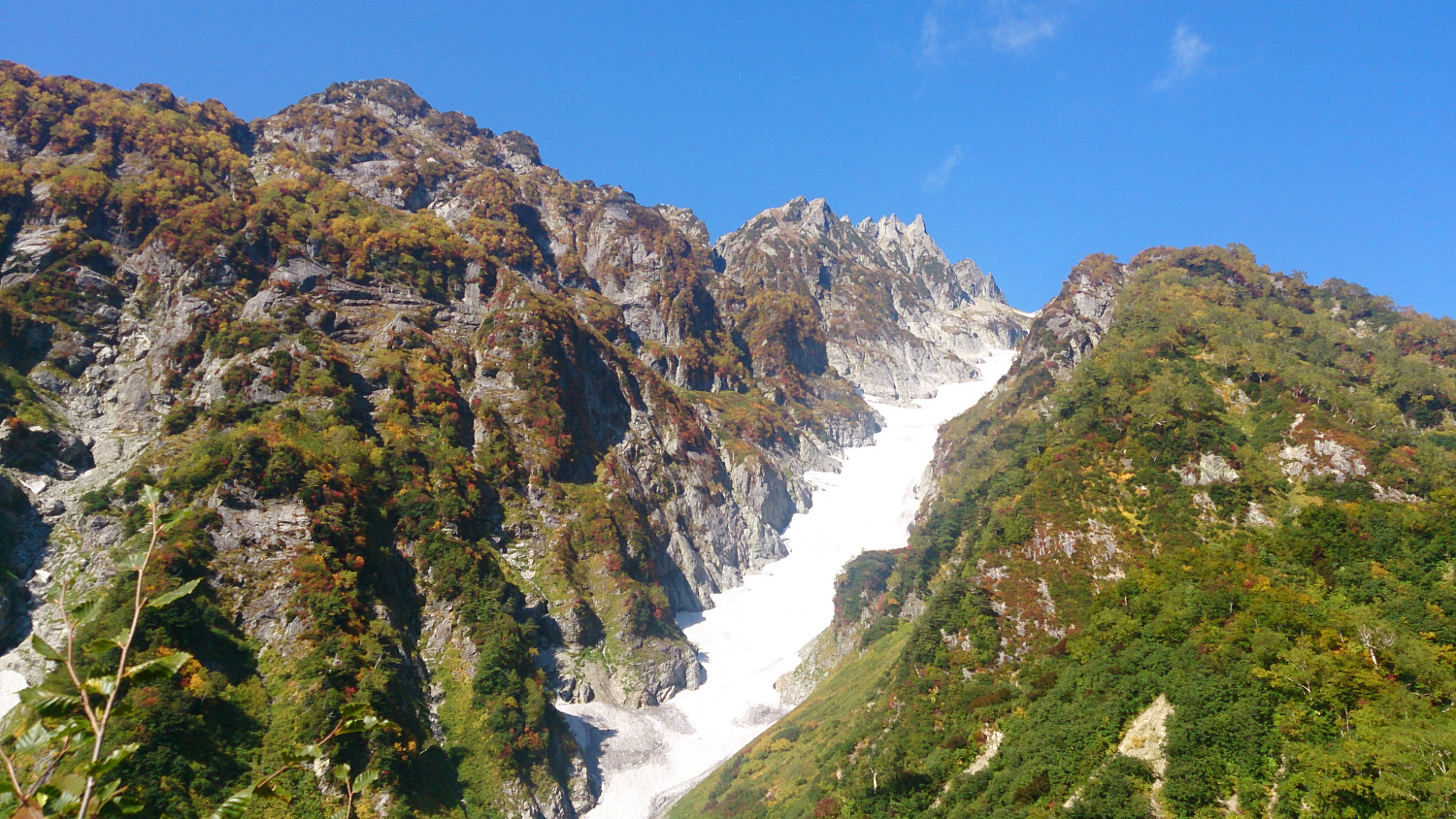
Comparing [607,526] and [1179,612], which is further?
[607,526]

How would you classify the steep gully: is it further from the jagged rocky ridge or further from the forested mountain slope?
the forested mountain slope

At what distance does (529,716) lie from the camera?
5681 centimetres

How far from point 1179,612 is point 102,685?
48.4 m

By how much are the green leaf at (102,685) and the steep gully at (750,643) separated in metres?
62.6

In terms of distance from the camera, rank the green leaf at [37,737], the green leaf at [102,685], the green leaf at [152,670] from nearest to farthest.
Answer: the green leaf at [37,737] → the green leaf at [152,670] → the green leaf at [102,685]

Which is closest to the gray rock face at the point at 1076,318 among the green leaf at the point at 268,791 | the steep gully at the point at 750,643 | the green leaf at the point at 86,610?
the steep gully at the point at 750,643

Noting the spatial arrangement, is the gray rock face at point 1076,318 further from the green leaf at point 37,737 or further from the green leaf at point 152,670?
the green leaf at point 37,737

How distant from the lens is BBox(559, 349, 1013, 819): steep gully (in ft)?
210

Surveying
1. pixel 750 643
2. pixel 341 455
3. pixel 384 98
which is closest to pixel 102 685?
pixel 341 455

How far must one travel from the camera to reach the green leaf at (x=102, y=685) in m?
5.45

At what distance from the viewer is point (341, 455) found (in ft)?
221

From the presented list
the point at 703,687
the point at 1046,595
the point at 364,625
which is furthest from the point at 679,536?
the point at 1046,595

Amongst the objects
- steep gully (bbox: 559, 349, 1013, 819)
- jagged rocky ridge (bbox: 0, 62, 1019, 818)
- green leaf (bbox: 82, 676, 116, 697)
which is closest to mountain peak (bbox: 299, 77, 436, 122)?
jagged rocky ridge (bbox: 0, 62, 1019, 818)

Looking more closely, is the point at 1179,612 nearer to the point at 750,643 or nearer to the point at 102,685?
the point at 102,685
